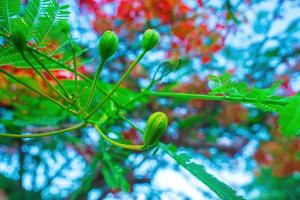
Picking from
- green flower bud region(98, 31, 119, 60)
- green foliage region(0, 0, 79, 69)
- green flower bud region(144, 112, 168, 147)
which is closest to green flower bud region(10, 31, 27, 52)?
green foliage region(0, 0, 79, 69)

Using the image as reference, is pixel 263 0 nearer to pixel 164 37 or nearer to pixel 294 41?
pixel 294 41

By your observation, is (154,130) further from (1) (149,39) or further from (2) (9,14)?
(2) (9,14)

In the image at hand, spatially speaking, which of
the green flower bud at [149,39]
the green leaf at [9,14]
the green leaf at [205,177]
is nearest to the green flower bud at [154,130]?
the green leaf at [205,177]

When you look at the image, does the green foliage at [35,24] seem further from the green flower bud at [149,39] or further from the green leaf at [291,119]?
the green leaf at [291,119]

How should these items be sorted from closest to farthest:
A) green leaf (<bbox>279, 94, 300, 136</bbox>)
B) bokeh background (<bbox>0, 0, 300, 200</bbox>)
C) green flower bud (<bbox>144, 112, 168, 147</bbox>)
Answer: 1. green leaf (<bbox>279, 94, 300, 136</bbox>)
2. green flower bud (<bbox>144, 112, 168, 147</bbox>)
3. bokeh background (<bbox>0, 0, 300, 200</bbox>)

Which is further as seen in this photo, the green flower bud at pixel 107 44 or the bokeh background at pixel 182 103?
the bokeh background at pixel 182 103

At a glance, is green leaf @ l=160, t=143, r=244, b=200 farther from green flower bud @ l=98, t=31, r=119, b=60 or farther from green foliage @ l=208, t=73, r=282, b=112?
green flower bud @ l=98, t=31, r=119, b=60
